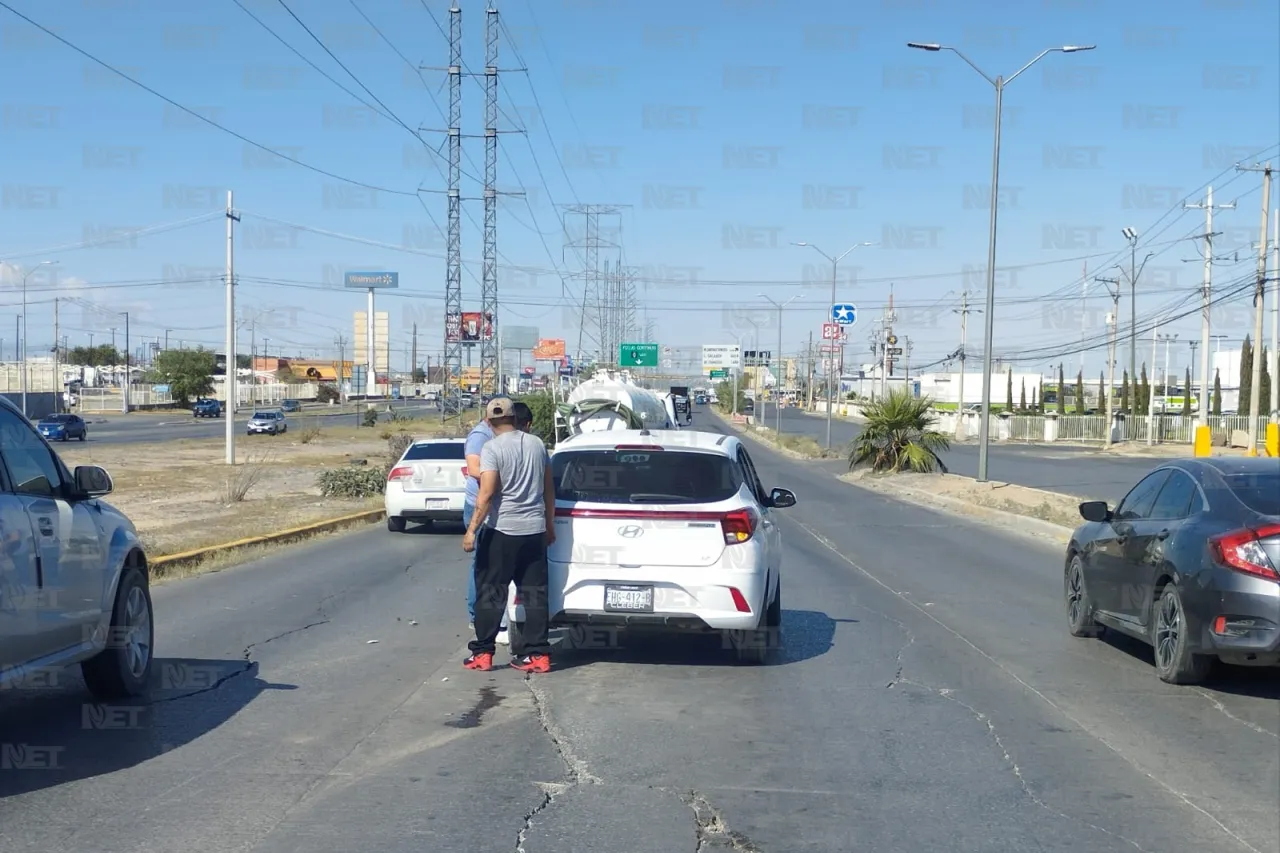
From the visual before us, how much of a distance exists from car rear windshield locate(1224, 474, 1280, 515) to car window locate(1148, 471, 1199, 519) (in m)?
0.29

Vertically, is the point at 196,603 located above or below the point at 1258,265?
below

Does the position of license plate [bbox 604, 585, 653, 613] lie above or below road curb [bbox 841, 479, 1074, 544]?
above

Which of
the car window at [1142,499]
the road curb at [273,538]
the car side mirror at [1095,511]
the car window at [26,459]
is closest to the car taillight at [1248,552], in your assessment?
the car window at [1142,499]

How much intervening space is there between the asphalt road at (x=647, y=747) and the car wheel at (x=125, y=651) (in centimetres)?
17

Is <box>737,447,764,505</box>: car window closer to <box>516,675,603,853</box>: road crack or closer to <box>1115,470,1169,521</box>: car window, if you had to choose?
<box>516,675,603,853</box>: road crack

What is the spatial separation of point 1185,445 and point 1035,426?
14.6m

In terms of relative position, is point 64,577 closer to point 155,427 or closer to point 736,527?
point 736,527

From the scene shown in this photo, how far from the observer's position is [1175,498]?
941 centimetres

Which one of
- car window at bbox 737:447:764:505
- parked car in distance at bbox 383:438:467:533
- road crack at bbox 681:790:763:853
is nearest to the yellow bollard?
parked car in distance at bbox 383:438:467:533

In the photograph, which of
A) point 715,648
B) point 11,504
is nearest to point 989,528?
point 715,648

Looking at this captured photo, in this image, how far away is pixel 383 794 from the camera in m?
6.00

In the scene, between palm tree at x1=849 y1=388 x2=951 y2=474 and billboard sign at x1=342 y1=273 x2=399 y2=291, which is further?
billboard sign at x1=342 y1=273 x2=399 y2=291

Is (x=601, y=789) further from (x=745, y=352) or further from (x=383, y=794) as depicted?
(x=745, y=352)

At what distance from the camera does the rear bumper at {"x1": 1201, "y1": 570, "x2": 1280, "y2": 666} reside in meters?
7.82
